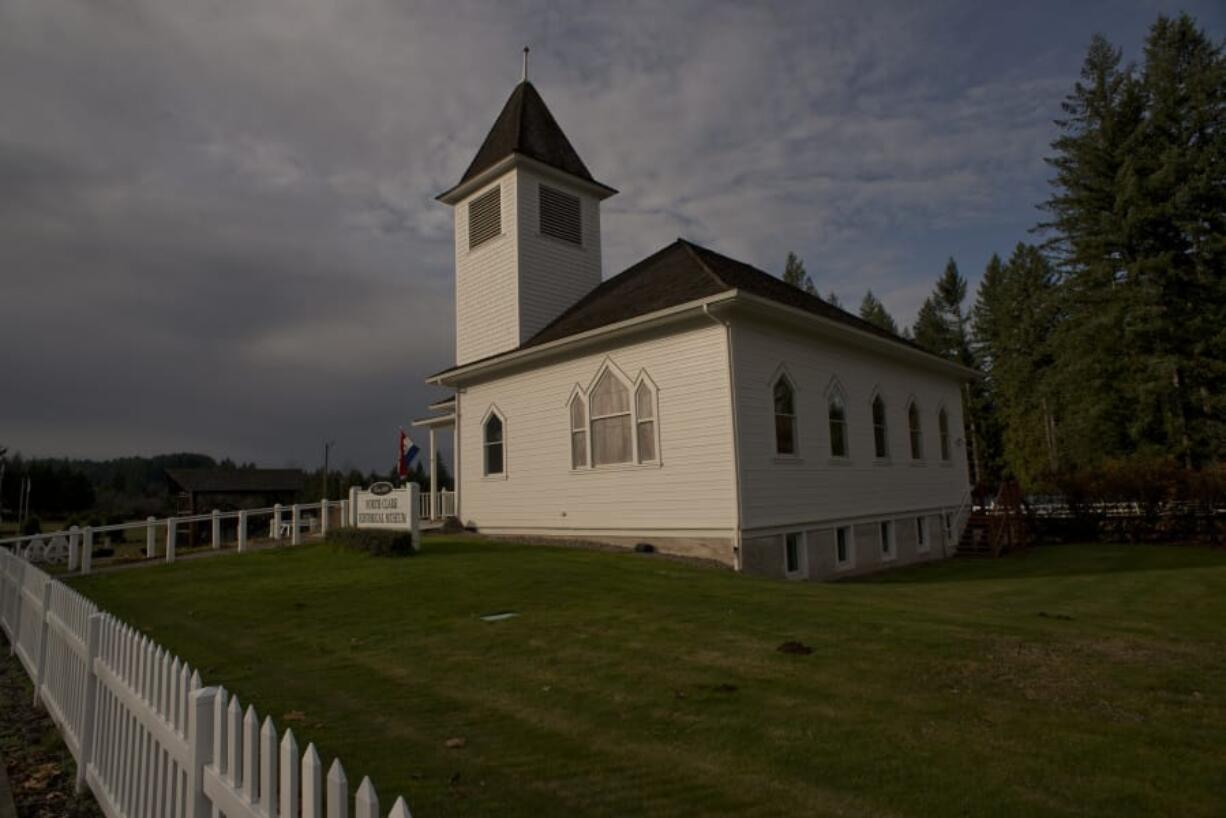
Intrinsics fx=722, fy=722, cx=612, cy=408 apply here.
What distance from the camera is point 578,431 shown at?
690 inches

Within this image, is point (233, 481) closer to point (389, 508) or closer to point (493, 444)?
point (493, 444)

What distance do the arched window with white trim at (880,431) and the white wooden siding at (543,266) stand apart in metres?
9.43

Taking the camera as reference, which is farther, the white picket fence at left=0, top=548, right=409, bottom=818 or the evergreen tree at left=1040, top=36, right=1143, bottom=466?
the evergreen tree at left=1040, top=36, right=1143, bottom=466

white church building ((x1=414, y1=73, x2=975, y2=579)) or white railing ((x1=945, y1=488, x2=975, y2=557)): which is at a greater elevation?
white church building ((x1=414, y1=73, x2=975, y2=579))

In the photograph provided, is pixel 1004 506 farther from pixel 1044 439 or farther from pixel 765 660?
pixel 1044 439

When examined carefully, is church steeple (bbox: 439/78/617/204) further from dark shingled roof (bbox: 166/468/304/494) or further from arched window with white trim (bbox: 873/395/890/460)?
dark shingled roof (bbox: 166/468/304/494)

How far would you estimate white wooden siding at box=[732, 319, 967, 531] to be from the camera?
48.7 feet

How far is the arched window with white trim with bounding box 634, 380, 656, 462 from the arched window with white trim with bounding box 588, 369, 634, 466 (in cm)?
21

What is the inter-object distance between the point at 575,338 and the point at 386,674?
10948mm

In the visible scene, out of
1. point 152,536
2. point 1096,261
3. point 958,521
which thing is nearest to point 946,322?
point 1096,261

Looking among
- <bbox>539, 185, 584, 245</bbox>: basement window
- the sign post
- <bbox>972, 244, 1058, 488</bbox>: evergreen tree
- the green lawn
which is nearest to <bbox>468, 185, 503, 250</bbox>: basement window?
<bbox>539, 185, 584, 245</bbox>: basement window

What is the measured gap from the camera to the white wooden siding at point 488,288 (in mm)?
21562

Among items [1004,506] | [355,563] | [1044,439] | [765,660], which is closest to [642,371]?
[355,563]

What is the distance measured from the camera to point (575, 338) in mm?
16828
